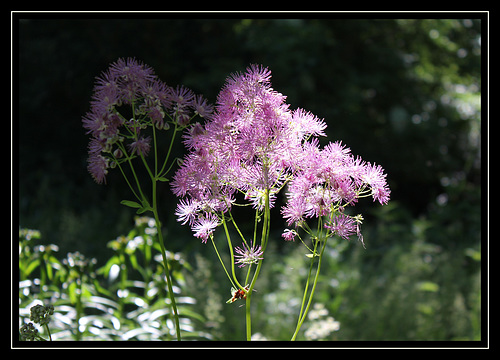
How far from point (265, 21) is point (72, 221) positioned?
7.17 feet

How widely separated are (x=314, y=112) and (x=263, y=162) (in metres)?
3.00

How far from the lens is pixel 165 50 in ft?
12.0

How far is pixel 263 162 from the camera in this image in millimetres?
729

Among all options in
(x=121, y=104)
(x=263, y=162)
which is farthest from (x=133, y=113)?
(x=263, y=162)

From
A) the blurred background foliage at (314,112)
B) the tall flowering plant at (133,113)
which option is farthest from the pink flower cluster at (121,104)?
the blurred background foliage at (314,112)

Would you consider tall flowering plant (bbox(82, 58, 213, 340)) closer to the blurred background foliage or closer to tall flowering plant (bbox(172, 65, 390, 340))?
tall flowering plant (bbox(172, 65, 390, 340))

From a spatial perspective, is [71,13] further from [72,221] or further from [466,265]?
[466,265]

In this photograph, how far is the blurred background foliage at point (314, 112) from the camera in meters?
3.28

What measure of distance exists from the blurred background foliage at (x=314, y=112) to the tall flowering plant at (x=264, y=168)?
215cm

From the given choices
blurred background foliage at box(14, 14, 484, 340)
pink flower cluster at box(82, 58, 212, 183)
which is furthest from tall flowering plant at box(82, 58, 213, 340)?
blurred background foliage at box(14, 14, 484, 340)

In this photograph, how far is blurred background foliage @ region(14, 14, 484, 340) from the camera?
328 cm

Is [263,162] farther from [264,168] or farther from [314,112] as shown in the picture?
[314,112]

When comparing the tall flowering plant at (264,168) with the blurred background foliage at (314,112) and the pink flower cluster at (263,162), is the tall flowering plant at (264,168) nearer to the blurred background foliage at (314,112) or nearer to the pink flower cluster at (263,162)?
the pink flower cluster at (263,162)
